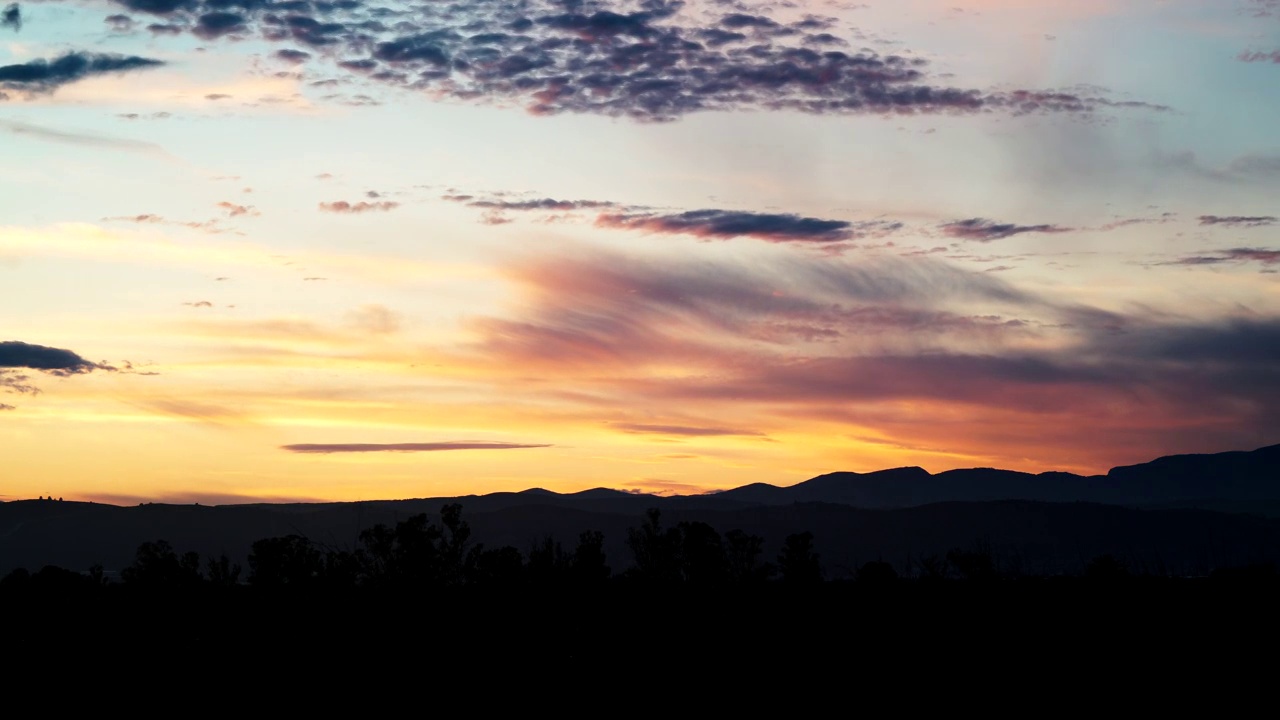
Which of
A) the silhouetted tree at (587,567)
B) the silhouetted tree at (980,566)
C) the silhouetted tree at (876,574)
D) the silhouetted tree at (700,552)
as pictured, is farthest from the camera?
the silhouetted tree at (700,552)

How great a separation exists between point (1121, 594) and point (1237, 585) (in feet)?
6.24

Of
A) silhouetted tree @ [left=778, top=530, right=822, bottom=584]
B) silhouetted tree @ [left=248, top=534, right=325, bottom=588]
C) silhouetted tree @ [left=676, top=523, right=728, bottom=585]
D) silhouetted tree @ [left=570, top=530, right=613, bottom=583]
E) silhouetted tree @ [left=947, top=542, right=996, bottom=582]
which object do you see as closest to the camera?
silhouetted tree @ [left=947, top=542, right=996, bottom=582]

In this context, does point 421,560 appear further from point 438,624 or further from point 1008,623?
point 1008,623

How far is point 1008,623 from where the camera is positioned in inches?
742

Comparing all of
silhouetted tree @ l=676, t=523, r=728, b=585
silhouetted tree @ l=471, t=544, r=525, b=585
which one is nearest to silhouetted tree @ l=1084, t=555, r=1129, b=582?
silhouetted tree @ l=471, t=544, r=525, b=585

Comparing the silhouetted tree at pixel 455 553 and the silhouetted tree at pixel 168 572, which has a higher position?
the silhouetted tree at pixel 455 553

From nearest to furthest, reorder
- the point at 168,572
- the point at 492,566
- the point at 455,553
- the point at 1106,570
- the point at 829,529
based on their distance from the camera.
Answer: the point at 1106,570
the point at 492,566
the point at 168,572
the point at 455,553
the point at 829,529

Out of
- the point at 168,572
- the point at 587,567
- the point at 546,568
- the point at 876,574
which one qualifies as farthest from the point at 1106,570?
the point at 168,572

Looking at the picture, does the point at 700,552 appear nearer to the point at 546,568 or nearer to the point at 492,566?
the point at 492,566

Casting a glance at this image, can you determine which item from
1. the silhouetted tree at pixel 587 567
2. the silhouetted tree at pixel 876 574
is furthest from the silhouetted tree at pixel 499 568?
the silhouetted tree at pixel 876 574

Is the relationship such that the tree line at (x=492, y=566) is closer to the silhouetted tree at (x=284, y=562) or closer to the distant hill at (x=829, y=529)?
the silhouetted tree at (x=284, y=562)

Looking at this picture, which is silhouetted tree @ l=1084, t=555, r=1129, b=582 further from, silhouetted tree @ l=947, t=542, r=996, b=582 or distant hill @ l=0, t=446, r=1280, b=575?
distant hill @ l=0, t=446, r=1280, b=575

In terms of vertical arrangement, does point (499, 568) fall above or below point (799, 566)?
below

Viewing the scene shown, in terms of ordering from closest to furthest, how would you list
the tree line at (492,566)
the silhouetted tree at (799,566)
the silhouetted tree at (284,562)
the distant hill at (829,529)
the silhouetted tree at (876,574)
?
the silhouetted tree at (876,574) → the tree line at (492,566) → the silhouetted tree at (799,566) → the silhouetted tree at (284,562) → the distant hill at (829,529)
